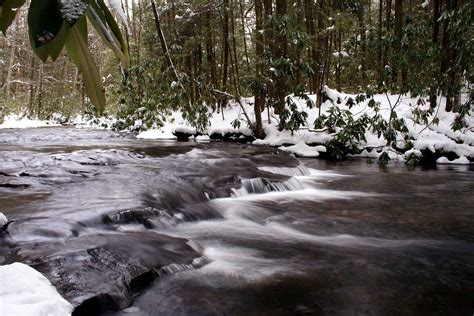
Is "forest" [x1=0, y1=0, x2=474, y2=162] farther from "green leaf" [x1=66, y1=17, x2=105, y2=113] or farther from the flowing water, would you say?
the flowing water

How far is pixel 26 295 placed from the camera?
1834 millimetres

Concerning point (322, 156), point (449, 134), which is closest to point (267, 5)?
point (322, 156)

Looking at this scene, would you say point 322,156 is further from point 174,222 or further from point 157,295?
point 157,295

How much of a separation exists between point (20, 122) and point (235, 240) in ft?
78.6

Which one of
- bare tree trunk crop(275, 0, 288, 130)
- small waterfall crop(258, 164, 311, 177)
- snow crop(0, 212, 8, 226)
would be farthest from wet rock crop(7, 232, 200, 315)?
bare tree trunk crop(275, 0, 288, 130)

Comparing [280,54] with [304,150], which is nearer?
[304,150]

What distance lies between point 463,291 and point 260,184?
148 inches

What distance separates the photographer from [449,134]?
1008 cm

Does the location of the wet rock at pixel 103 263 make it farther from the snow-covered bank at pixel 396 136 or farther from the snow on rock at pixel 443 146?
the snow on rock at pixel 443 146

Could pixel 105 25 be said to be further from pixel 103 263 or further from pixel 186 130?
pixel 186 130

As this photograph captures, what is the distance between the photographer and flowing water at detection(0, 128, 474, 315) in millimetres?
2795

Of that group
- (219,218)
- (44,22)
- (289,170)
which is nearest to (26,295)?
(44,22)

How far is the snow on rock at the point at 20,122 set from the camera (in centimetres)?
2267

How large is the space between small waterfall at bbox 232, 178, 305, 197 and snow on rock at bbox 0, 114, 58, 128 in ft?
65.1
